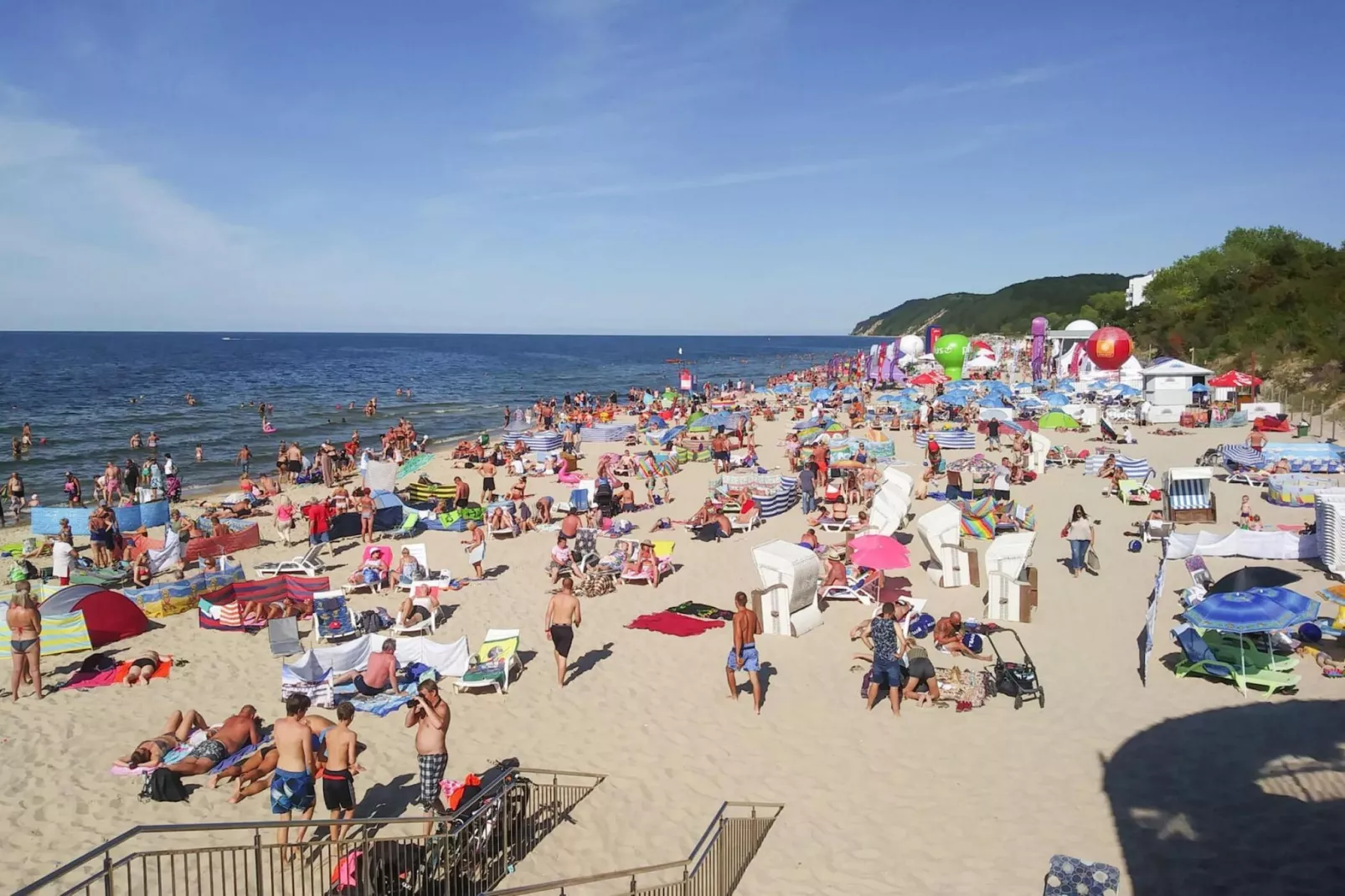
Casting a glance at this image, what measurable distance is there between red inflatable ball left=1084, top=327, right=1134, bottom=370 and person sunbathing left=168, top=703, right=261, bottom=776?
1293 inches

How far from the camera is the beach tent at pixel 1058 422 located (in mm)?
24656

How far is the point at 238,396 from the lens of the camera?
47375 millimetres

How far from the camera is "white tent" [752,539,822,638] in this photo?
9773mm

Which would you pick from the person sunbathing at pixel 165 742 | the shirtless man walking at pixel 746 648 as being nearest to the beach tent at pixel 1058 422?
the shirtless man walking at pixel 746 648

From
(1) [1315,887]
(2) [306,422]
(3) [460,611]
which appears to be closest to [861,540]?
(3) [460,611]

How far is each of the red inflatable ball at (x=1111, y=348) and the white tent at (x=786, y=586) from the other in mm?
27582

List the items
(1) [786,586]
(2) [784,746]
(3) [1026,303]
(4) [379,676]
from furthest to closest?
(3) [1026,303] < (1) [786,586] < (4) [379,676] < (2) [784,746]

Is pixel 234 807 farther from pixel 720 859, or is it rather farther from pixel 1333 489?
pixel 1333 489

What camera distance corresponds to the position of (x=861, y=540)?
35.9 ft

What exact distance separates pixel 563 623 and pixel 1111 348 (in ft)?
100

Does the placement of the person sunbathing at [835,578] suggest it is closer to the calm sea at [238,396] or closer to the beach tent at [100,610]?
the beach tent at [100,610]

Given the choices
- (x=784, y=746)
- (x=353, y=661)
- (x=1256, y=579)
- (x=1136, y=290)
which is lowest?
(x=784, y=746)

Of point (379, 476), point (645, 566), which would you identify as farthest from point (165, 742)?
point (379, 476)

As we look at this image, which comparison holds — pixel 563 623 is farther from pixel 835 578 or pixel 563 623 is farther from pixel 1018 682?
pixel 1018 682
